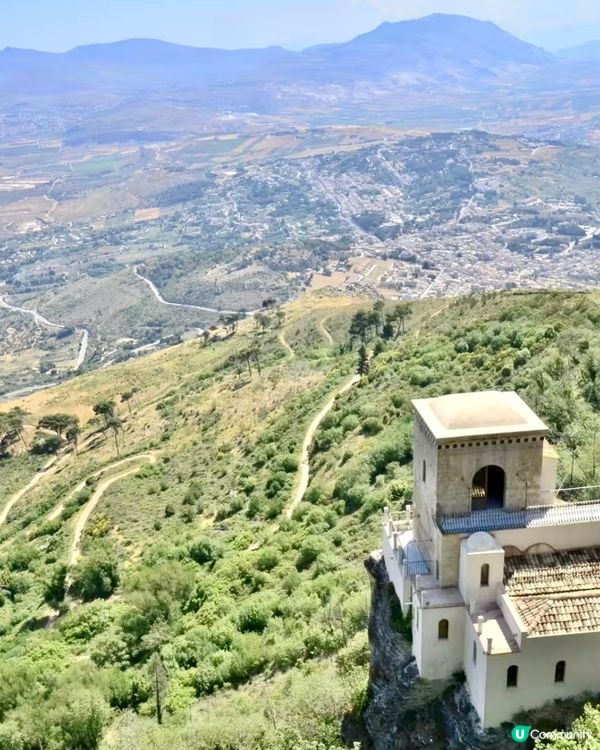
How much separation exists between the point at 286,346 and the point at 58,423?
1190 inches

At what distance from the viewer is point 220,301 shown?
7623 inches

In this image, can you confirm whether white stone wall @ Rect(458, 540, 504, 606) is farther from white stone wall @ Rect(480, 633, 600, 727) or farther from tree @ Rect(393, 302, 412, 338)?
tree @ Rect(393, 302, 412, 338)

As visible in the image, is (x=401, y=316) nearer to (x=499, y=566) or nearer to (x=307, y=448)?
(x=307, y=448)

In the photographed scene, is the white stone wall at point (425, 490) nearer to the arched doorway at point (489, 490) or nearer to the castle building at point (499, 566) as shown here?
the castle building at point (499, 566)

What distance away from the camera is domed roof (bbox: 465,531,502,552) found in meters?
18.1

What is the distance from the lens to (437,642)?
60.7ft

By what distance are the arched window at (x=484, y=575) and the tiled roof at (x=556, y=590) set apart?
50 cm

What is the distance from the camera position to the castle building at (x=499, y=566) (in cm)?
1703

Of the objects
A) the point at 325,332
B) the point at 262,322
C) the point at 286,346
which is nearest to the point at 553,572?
the point at 286,346

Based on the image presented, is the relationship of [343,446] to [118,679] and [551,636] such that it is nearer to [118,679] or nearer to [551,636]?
[118,679]

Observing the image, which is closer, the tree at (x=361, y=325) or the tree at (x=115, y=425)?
the tree at (x=115, y=425)
